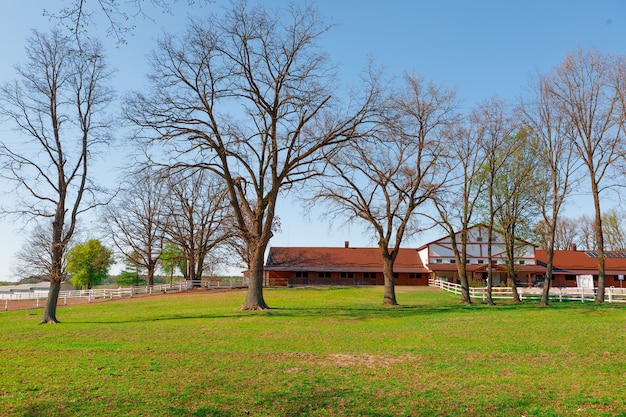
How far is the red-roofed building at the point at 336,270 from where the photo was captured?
5844 centimetres

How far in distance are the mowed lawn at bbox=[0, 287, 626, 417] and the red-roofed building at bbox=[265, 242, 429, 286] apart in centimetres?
3950

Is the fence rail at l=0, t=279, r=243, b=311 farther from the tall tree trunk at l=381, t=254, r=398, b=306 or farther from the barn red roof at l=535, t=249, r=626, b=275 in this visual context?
the barn red roof at l=535, t=249, r=626, b=275

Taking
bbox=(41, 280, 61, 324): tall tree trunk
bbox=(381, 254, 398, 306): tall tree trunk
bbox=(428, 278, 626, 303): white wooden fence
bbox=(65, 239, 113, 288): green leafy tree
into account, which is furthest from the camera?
bbox=(65, 239, 113, 288): green leafy tree

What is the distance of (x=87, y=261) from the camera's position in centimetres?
6644

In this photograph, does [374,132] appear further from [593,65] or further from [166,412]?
[166,412]

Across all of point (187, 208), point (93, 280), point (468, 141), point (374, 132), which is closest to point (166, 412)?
point (374, 132)

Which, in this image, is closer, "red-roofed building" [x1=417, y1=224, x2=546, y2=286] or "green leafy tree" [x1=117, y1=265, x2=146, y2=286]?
"red-roofed building" [x1=417, y1=224, x2=546, y2=286]

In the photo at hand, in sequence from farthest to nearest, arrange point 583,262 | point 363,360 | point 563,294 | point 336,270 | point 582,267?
1. point 583,262
2. point 336,270
3. point 582,267
4. point 563,294
5. point 363,360

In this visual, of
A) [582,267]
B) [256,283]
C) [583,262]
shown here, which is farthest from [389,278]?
[583,262]

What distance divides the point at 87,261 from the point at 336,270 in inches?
1424

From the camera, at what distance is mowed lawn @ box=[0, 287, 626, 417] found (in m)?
7.88

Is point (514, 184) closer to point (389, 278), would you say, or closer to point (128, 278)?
point (389, 278)

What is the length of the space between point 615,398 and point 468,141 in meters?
21.3

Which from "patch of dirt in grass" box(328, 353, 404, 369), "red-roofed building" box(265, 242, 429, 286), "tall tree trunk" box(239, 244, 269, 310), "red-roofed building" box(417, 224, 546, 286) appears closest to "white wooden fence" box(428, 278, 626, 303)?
"tall tree trunk" box(239, 244, 269, 310)
